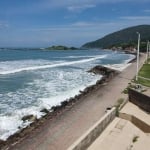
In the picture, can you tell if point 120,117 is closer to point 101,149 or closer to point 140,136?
point 140,136

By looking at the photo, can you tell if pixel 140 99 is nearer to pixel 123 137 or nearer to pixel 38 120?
pixel 123 137

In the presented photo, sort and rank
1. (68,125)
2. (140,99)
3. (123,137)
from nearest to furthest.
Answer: (123,137) < (68,125) < (140,99)

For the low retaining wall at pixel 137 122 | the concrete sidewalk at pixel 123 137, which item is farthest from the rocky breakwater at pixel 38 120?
the low retaining wall at pixel 137 122

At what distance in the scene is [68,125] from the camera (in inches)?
664

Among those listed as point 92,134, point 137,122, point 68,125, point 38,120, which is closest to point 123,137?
point 92,134

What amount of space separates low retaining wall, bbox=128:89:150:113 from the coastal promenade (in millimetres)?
1939

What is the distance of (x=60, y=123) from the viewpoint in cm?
1741

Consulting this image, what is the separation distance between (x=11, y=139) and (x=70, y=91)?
13.5 meters

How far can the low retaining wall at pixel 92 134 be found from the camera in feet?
36.4

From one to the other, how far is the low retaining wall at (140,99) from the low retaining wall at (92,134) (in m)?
2.53

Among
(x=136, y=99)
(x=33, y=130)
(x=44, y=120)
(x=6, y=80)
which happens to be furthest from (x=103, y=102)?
(x=6, y=80)

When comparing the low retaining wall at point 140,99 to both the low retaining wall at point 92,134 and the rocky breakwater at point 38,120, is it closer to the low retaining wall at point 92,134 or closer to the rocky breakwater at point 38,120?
the low retaining wall at point 92,134

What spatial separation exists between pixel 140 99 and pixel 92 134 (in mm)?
6504

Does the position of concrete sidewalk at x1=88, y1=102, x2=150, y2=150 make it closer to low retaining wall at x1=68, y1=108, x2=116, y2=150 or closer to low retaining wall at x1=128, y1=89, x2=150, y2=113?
low retaining wall at x1=68, y1=108, x2=116, y2=150
